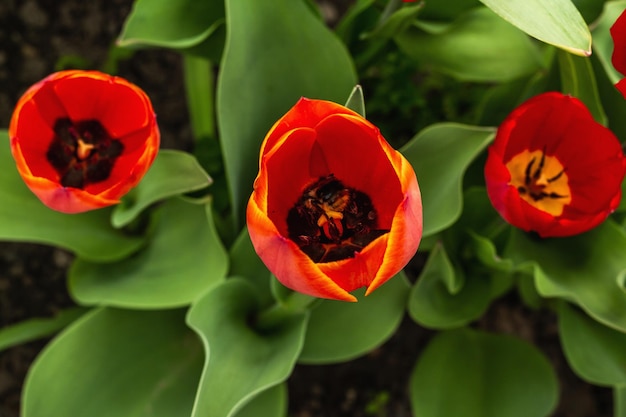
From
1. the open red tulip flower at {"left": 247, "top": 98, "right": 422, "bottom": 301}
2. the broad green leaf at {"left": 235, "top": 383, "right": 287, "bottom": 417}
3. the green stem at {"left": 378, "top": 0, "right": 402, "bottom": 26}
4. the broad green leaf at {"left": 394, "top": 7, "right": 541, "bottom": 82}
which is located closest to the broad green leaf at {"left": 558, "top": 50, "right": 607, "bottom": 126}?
the broad green leaf at {"left": 394, "top": 7, "right": 541, "bottom": 82}

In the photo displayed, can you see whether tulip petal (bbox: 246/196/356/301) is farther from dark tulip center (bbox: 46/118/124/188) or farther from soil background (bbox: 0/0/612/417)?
soil background (bbox: 0/0/612/417)

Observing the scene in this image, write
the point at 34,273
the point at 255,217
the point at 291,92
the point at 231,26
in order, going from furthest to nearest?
the point at 34,273 → the point at 291,92 → the point at 231,26 → the point at 255,217

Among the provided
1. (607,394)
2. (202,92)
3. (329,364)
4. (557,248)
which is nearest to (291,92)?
(202,92)

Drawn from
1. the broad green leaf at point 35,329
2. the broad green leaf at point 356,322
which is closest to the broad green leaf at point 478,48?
the broad green leaf at point 356,322

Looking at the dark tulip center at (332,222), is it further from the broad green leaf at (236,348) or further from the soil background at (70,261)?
the soil background at (70,261)

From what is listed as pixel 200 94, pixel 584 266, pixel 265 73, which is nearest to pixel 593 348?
pixel 584 266

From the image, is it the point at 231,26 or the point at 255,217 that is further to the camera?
the point at 231,26

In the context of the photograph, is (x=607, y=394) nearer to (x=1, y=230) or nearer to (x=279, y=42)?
(x=279, y=42)
